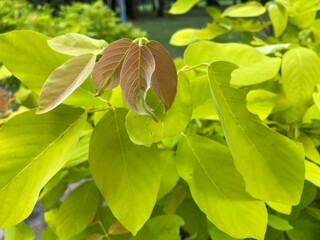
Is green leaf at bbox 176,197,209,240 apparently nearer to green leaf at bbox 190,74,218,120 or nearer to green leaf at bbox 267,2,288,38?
green leaf at bbox 190,74,218,120

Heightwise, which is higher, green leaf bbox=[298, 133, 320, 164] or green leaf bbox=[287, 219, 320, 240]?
green leaf bbox=[298, 133, 320, 164]

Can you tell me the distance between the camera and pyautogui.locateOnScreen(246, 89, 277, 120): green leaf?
0.37m

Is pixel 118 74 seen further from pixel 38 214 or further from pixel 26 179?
pixel 38 214

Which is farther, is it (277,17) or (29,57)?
(277,17)

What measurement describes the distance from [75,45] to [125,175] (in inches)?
3.9

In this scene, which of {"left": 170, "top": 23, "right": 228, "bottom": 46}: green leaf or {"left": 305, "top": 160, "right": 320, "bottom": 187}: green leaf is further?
{"left": 170, "top": 23, "right": 228, "bottom": 46}: green leaf

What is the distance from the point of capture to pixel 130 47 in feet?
0.85

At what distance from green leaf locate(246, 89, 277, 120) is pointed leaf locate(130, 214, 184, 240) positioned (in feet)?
0.40

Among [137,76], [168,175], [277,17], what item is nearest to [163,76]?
[137,76]

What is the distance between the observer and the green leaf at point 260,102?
37 cm

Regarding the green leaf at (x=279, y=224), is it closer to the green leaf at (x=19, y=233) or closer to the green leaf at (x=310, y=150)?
the green leaf at (x=310, y=150)

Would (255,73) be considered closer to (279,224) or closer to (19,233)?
(279,224)

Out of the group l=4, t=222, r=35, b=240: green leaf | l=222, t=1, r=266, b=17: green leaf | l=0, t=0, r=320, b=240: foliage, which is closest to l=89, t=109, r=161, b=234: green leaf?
l=0, t=0, r=320, b=240: foliage

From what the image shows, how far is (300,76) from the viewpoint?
1.26ft
